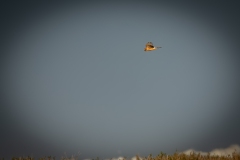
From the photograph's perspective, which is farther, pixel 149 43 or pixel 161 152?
pixel 149 43

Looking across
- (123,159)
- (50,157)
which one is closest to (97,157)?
(123,159)

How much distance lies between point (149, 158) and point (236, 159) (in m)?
4.42


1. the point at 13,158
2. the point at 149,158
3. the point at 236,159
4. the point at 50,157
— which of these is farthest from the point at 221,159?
the point at 13,158

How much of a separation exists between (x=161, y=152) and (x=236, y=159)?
390 centimetres

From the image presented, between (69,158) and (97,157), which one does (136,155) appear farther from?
(69,158)

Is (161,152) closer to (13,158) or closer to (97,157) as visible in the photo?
(97,157)

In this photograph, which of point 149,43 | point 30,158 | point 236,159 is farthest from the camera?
point 149,43

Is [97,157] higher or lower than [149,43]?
lower

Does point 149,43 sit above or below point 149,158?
above

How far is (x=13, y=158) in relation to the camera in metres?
13.3

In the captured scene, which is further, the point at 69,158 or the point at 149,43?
the point at 149,43

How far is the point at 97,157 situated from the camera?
13273 mm

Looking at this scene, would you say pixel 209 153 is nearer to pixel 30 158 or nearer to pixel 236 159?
pixel 236 159

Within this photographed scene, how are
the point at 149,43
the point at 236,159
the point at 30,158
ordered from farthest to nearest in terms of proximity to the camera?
the point at 149,43 < the point at 30,158 < the point at 236,159
